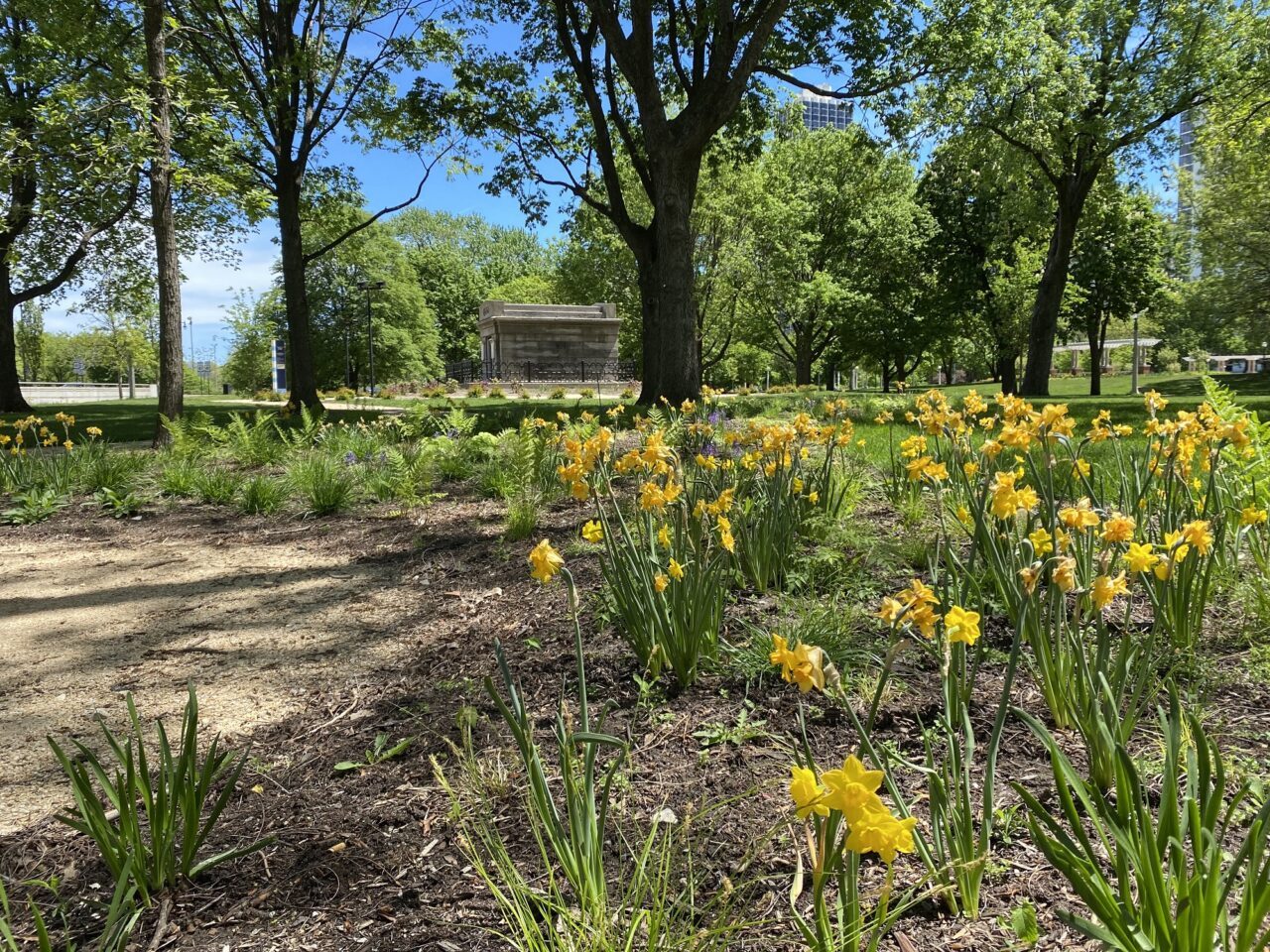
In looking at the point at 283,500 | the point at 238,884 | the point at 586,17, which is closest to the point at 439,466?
the point at 283,500

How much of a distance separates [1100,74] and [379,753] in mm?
19151

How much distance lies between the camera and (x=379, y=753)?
1.97 metres

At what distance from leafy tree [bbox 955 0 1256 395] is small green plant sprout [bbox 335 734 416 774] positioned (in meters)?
14.1

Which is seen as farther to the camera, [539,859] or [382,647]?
[382,647]

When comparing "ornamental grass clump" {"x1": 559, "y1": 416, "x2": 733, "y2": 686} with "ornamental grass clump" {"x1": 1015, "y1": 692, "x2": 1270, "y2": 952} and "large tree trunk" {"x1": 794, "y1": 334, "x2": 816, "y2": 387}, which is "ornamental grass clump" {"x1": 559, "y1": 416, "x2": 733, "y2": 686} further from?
"large tree trunk" {"x1": 794, "y1": 334, "x2": 816, "y2": 387}

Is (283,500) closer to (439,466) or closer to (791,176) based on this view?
(439,466)

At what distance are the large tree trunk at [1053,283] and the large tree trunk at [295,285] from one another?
15.7 meters

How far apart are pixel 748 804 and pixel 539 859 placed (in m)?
0.46

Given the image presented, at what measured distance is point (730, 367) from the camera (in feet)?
132

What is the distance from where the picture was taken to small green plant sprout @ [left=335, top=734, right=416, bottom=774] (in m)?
1.91

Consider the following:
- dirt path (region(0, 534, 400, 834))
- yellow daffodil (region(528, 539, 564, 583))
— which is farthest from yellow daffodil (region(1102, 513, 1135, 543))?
dirt path (region(0, 534, 400, 834))

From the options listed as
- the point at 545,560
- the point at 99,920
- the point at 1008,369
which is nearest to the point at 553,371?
the point at 1008,369

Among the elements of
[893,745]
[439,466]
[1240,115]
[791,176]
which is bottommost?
[893,745]

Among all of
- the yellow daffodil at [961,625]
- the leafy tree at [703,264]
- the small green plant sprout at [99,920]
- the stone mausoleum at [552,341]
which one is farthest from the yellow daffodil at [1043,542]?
the stone mausoleum at [552,341]
